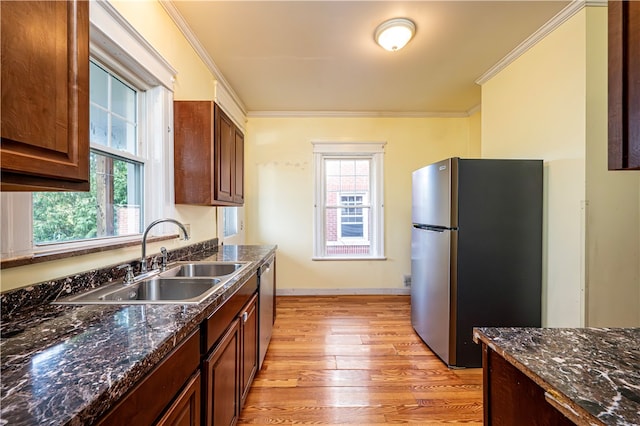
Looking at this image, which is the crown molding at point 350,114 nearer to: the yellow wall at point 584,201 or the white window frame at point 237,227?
the white window frame at point 237,227

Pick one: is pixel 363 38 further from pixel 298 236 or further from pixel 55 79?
pixel 298 236

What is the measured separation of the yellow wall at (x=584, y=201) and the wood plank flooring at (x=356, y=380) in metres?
0.95

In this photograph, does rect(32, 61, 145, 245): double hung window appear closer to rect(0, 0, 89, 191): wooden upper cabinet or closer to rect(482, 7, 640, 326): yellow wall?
rect(0, 0, 89, 191): wooden upper cabinet

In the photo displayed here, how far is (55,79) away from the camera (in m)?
0.70

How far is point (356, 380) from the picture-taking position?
196 cm

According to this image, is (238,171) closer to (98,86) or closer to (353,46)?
(98,86)

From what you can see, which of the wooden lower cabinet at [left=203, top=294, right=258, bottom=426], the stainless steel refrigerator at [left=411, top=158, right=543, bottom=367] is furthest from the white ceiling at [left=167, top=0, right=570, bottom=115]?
the wooden lower cabinet at [left=203, top=294, right=258, bottom=426]

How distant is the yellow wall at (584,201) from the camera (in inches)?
71.1

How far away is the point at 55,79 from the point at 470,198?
7.52 ft

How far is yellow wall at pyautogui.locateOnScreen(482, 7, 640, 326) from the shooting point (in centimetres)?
181

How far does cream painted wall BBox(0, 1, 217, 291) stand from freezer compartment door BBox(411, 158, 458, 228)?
2.06m

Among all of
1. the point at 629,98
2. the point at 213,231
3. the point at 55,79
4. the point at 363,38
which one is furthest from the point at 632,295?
the point at 213,231

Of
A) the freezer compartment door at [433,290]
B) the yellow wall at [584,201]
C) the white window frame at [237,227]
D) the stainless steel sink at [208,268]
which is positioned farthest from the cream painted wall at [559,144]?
the white window frame at [237,227]

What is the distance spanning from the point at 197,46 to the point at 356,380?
2.99m
